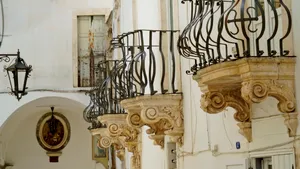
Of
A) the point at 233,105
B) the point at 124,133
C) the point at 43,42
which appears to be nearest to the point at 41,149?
the point at 43,42

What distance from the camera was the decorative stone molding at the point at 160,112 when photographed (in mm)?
10867

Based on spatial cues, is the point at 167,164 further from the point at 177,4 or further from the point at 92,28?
the point at 92,28

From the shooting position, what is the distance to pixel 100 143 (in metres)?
17.9

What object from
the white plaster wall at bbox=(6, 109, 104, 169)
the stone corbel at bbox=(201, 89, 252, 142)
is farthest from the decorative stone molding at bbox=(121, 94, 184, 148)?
the white plaster wall at bbox=(6, 109, 104, 169)

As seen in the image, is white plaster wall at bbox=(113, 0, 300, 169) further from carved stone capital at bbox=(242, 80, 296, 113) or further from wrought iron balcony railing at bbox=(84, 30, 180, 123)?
wrought iron balcony railing at bbox=(84, 30, 180, 123)

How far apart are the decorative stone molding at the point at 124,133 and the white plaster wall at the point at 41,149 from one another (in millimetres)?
9514

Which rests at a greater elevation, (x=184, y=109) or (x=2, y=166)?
(x=184, y=109)

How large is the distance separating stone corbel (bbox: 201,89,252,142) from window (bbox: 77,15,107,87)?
13.9m

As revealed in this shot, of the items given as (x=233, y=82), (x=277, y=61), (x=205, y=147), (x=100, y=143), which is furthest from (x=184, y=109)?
(x=100, y=143)

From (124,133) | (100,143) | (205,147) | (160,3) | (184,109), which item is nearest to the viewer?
(205,147)

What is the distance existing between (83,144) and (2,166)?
2.96m

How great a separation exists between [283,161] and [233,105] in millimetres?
1030

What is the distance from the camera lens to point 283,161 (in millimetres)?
7523

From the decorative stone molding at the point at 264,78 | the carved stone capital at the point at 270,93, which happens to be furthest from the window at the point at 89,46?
the carved stone capital at the point at 270,93
